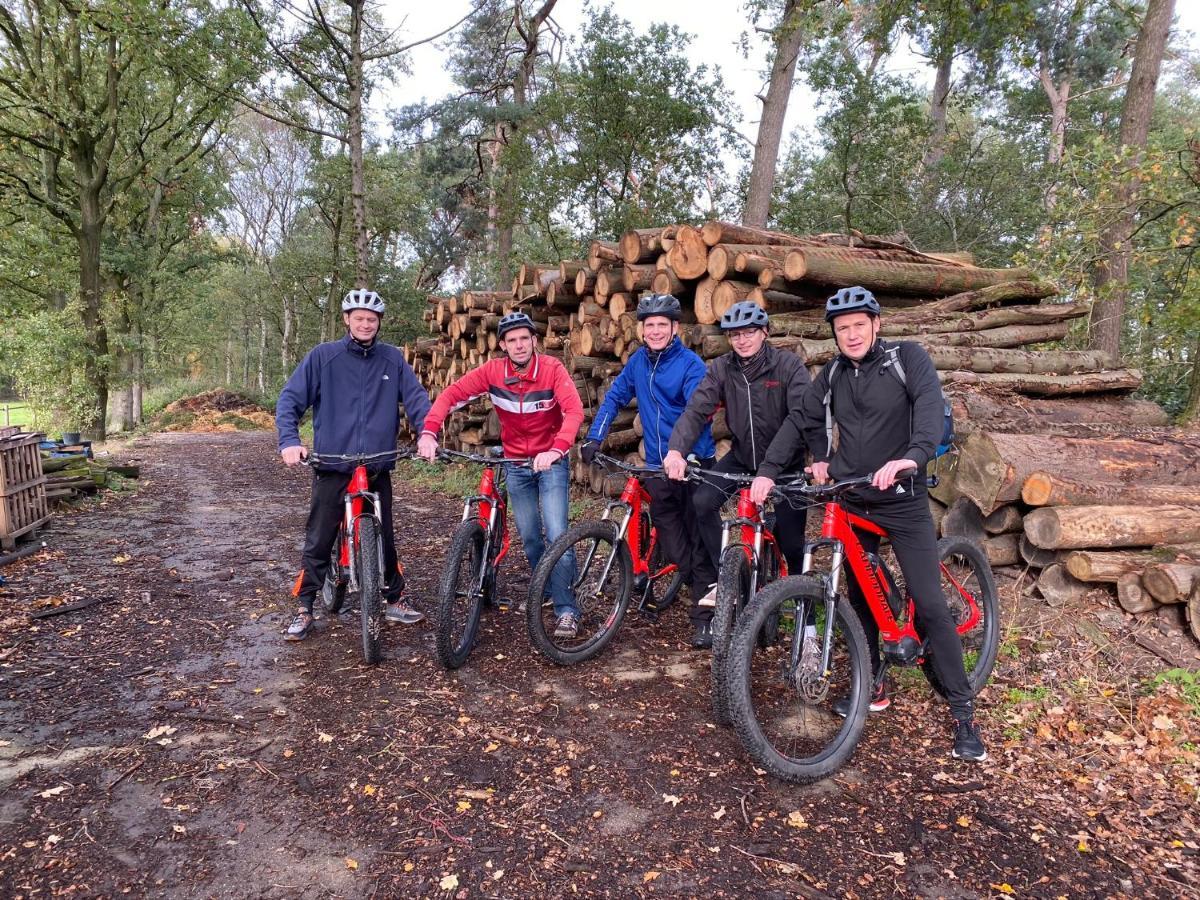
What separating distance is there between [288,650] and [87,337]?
1609 cm

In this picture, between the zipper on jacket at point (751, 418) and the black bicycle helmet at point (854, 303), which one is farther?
the zipper on jacket at point (751, 418)

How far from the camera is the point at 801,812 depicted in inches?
116

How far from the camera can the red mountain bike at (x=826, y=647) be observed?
3096mm

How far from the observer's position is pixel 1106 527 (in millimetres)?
4430

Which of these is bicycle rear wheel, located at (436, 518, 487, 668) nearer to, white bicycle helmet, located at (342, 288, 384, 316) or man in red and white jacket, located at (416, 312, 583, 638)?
man in red and white jacket, located at (416, 312, 583, 638)

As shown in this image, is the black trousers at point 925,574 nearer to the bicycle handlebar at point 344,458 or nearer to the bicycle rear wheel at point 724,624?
the bicycle rear wheel at point 724,624

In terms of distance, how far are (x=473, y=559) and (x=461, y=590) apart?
238 millimetres

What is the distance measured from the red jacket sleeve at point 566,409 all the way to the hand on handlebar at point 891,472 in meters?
1.91

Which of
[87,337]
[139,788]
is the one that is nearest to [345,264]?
[87,337]

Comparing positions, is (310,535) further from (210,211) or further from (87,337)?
(210,211)

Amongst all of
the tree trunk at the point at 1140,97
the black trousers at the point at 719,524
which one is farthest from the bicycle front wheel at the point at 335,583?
the tree trunk at the point at 1140,97

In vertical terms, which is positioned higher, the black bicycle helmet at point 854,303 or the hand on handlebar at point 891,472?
the black bicycle helmet at point 854,303

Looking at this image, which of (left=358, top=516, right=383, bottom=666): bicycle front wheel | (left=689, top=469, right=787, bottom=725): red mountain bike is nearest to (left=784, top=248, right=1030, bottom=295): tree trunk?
(left=689, top=469, right=787, bottom=725): red mountain bike

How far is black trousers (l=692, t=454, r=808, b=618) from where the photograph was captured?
14.1 ft
